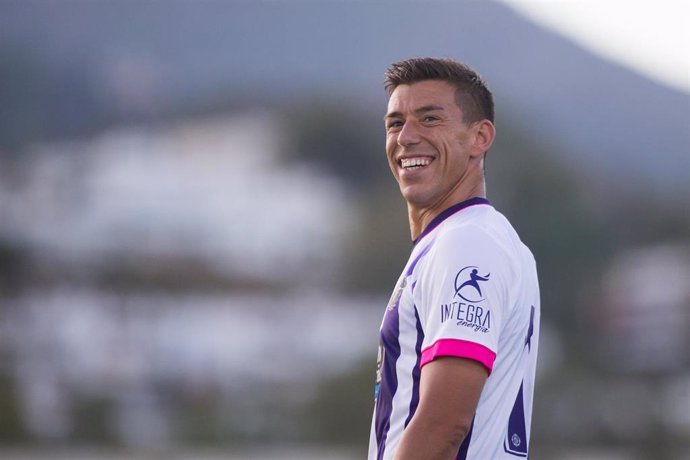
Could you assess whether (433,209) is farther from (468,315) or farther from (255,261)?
(255,261)

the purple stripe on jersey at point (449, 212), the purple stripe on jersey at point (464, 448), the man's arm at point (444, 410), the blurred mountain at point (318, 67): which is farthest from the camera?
the blurred mountain at point (318, 67)

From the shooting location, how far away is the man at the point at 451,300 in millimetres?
2971

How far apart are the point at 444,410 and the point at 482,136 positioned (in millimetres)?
1037

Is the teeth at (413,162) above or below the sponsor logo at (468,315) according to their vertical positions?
above

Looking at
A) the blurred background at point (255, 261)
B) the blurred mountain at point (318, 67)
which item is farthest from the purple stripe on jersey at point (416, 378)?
the blurred mountain at point (318, 67)

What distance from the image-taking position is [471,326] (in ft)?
9.81

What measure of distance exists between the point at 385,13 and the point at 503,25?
13.9m

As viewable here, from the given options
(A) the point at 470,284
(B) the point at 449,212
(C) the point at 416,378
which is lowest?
(C) the point at 416,378

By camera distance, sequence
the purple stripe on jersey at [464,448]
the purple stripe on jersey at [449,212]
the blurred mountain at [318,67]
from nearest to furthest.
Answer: the purple stripe on jersey at [464,448]
the purple stripe on jersey at [449,212]
the blurred mountain at [318,67]

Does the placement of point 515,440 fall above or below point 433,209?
below

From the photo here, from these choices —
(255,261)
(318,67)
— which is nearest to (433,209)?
(255,261)

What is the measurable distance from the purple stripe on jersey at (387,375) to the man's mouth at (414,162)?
499 mm

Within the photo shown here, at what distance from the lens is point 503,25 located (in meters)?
108

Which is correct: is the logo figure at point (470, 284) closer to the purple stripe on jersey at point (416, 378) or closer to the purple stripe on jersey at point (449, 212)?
the purple stripe on jersey at point (416, 378)
